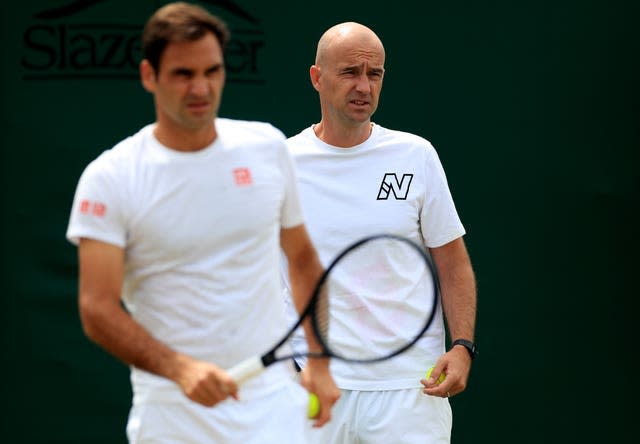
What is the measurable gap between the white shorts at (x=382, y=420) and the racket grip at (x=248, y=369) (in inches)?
44.7

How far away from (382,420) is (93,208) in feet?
5.00

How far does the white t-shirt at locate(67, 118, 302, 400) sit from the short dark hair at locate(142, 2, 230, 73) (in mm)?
244

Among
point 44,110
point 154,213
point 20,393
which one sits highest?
point 154,213

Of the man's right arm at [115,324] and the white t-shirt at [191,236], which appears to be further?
the white t-shirt at [191,236]

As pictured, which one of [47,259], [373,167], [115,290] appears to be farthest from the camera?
[47,259]

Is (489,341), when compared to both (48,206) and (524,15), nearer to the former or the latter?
(524,15)

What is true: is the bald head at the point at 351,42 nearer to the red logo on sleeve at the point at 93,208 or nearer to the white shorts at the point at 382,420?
the white shorts at the point at 382,420

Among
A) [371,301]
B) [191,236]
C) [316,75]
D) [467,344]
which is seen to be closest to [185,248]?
[191,236]

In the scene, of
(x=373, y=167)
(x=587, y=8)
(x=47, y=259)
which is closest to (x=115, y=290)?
(x=373, y=167)

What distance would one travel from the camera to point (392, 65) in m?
5.80

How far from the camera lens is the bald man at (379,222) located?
15.3 ft

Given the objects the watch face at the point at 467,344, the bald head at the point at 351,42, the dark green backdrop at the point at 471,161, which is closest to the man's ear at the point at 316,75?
the bald head at the point at 351,42

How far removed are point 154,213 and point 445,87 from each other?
8.03 ft

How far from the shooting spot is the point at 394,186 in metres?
4.71
